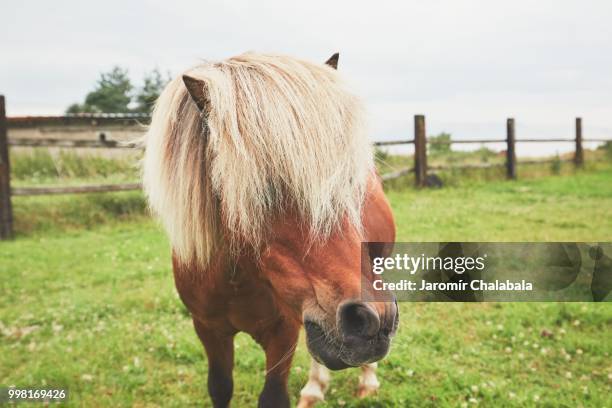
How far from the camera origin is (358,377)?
355cm

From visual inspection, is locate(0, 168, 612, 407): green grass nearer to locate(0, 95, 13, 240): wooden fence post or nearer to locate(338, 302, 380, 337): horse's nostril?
locate(338, 302, 380, 337): horse's nostril

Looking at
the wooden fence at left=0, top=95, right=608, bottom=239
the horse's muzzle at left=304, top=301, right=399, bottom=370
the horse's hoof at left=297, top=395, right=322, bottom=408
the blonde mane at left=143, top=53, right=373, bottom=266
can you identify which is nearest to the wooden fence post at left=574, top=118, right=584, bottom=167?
the wooden fence at left=0, top=95, right=608, bottom=239

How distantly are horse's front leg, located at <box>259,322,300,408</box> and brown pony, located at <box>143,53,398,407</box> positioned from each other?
33cm

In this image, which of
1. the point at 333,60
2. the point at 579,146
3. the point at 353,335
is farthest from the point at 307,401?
the point at 579,146

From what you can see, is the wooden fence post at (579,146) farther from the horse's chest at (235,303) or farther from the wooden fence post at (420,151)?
the horse's chest at (235,303)

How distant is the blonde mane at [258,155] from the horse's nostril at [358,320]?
26 centimetres

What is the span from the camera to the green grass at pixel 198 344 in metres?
3.30

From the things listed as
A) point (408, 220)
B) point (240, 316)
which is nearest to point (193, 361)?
point (240, 316)

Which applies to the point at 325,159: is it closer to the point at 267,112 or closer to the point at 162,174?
the point at 267,112

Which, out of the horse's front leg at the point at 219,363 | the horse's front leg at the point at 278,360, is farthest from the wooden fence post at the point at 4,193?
the horse's front leg at the point at 278,360

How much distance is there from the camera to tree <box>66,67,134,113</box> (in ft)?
118

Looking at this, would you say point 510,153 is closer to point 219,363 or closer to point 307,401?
point 307,401

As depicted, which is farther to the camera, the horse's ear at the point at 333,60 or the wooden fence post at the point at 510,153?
the wooden fence post at the point at 510,153

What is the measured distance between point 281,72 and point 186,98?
46 centimetres
